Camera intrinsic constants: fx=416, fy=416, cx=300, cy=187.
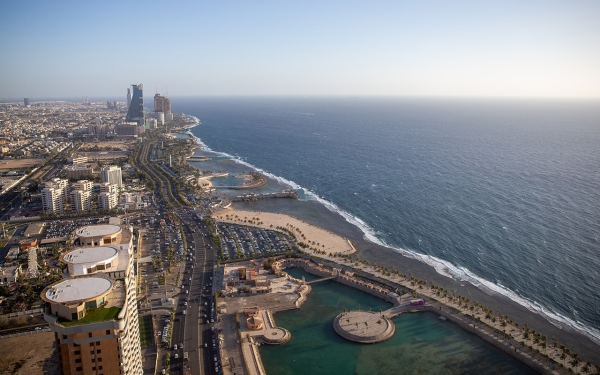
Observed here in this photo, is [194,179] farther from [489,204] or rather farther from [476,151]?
[476,151]

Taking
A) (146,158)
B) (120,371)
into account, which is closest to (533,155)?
(146,158)

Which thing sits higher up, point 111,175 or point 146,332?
point 111,175

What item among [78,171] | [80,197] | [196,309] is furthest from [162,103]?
[196,309]

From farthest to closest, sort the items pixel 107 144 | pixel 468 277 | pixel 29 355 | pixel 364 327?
pixel 107 144, pixel 468 277, pixel 364 327, pixel 29 355

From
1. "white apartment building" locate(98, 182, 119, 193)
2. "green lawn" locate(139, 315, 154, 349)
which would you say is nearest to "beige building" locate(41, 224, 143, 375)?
"green lawn" locate(139, 315, 154, 349)

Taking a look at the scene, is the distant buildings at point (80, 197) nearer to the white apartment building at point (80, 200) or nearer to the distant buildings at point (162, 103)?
the white apartment building at point (80, 200)

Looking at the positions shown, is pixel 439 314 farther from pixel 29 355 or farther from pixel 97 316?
pixel 29 355
